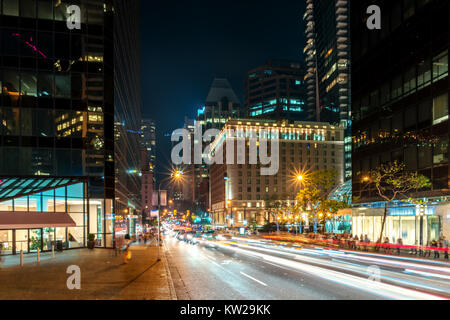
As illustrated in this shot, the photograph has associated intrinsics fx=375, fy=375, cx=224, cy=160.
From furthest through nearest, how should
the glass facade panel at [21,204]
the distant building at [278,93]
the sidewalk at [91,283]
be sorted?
1. the distant building at [278,93]
2. the glass facade panel at [21,204]
3. the sidewalk at [91,283]

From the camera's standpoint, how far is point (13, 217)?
976 inches

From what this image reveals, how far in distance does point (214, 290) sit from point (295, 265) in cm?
928

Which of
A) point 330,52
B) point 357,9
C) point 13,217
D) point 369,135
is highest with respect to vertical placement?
point 330,52

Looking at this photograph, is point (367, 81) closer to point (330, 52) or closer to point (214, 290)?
point (214, 290)

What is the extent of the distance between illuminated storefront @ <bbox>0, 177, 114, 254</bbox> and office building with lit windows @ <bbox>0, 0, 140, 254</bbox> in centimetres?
10

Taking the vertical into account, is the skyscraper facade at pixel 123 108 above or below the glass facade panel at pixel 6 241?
above

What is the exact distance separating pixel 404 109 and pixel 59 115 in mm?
34973

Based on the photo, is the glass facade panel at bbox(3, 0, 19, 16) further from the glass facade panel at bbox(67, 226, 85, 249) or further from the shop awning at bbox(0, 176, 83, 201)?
the glass facade panel at bbox(67, 226, 85, 249)

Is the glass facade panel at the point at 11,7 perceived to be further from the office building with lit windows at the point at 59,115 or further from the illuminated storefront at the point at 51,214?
the illuminated storefront at the point at 51,214

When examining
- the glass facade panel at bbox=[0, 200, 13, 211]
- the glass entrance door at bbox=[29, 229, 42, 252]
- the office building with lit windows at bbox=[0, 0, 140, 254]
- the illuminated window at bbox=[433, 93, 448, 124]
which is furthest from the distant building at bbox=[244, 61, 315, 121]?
the glass facade panel at bbox=[0, 200, 13, 211]

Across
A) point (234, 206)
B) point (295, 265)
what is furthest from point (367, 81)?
point (234, 206)

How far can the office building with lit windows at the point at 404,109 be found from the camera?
32.2 m

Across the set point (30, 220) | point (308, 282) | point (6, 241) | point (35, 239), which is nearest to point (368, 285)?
point (308, 282)

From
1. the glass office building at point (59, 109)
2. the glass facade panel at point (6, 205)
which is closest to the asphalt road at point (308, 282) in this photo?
the glass facade panel at point (6, 205)
